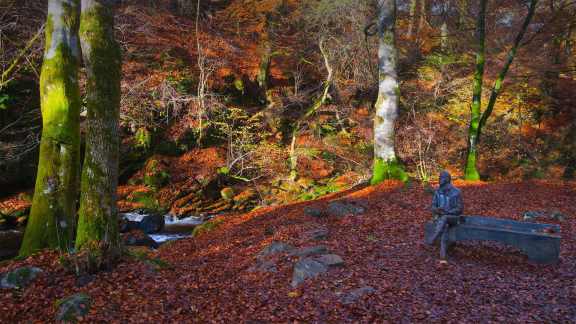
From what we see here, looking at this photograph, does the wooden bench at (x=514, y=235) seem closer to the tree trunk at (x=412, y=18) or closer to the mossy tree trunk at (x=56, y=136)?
the mossy tree trunk at (x=56, y=136)

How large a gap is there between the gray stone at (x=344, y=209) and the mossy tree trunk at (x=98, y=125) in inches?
222

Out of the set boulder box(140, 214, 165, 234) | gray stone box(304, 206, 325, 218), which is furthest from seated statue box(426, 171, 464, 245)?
boulder box(140, 214, 165, 234)

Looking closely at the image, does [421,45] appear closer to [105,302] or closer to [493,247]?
[493,247]

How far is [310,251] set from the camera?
23.9 feet

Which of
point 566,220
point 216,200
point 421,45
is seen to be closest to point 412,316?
point 566,220

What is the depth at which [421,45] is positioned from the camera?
26062 millimetres

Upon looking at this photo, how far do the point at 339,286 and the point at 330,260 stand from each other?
3.02ft

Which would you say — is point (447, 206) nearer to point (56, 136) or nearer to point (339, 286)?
point (339, 286)

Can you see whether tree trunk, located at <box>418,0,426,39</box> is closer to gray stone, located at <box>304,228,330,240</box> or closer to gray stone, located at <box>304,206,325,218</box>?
gray stone, located at <box>304,206,325,218</box>

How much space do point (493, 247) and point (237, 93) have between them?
1962 centimetres

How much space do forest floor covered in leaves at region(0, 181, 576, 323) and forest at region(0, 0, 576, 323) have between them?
0.04m

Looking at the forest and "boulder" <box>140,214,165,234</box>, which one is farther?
"boulder" <box>140,214,165,234</box>

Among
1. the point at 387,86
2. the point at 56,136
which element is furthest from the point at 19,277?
the point at 387,86

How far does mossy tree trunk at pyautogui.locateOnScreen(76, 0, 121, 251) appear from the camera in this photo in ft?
20.6
